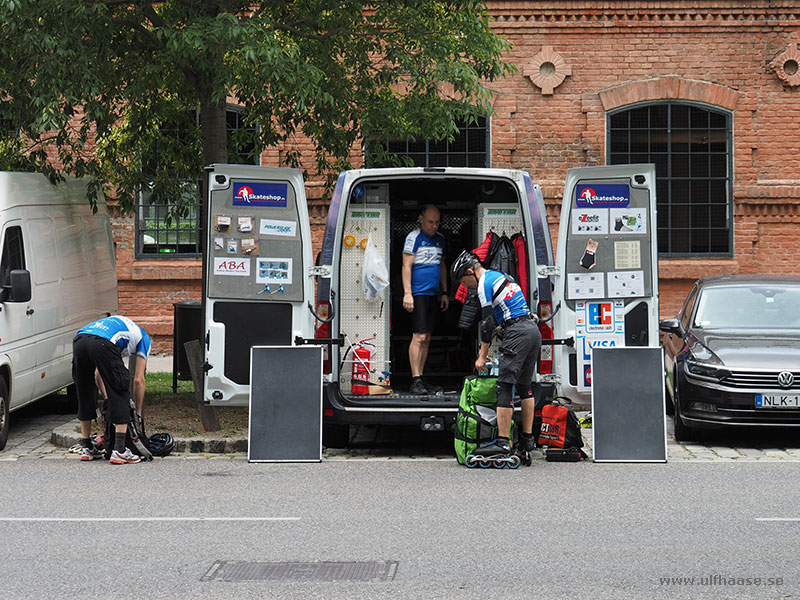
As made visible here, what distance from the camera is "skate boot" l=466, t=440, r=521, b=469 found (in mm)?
9523

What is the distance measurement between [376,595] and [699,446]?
606 cm

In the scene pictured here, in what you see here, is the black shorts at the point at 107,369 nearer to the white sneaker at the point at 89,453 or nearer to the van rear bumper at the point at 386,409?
the white sneaker at the point at 89,453

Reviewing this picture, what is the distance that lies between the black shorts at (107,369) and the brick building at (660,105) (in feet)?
28.0

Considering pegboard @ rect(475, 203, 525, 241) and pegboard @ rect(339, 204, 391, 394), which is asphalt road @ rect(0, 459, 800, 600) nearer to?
pegboard @ rect(339, 204, 391, 394)

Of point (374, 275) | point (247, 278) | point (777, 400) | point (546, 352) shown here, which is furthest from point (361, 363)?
point (777, 400)

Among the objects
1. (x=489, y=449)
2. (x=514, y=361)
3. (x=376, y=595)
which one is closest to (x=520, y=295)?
(x=514, y=361)

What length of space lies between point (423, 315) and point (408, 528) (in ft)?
13.3

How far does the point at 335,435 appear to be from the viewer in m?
10.6

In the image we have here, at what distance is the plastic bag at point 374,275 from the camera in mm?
10430

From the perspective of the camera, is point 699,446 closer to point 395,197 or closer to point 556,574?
point 395,197

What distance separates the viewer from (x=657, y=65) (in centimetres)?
1841

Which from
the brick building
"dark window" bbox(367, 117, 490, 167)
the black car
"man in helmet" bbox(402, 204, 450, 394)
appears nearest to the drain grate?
"man in helmet" bbox(402, 204, 450, 394)

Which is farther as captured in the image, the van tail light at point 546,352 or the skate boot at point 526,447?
the van tail light at point 546,352

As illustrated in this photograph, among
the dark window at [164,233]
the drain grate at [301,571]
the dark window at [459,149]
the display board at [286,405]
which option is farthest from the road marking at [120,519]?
the dark window at [459,149]
